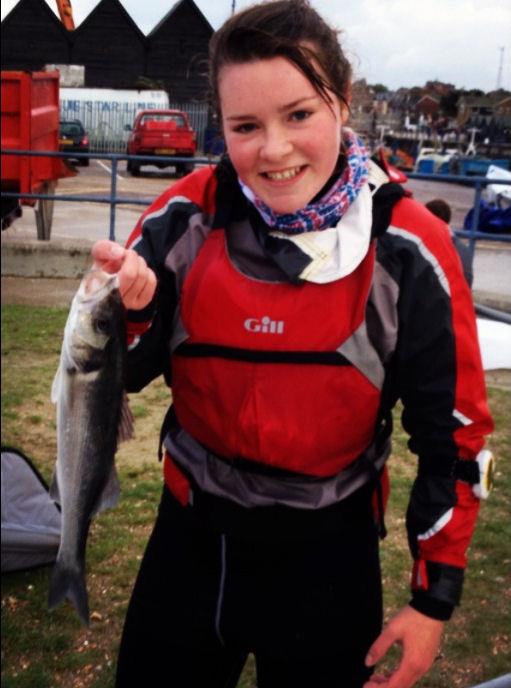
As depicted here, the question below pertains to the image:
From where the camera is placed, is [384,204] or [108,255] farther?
[384,204]

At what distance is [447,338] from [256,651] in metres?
0.72

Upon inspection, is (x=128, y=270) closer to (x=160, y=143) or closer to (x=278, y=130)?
(x=278, y=130)

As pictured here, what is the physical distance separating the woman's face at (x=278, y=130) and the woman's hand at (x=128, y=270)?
0.28 metres

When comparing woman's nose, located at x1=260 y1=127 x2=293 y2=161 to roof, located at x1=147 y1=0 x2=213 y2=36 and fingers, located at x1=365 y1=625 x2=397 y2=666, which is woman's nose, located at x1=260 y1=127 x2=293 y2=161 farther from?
fingers, located at x1=365 y1=625 x2=397 y2=666

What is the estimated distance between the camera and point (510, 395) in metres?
6.27

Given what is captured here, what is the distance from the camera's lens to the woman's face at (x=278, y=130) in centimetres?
154

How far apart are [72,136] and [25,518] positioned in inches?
60.9

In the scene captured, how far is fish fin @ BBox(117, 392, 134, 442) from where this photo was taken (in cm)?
156

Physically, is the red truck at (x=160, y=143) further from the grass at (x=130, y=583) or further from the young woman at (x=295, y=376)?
the grass at (x=130, y=583)

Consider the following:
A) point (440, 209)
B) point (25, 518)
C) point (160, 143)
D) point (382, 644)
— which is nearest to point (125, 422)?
point (382, 644)

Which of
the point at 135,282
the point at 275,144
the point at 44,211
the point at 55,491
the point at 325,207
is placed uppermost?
the point at 275,144

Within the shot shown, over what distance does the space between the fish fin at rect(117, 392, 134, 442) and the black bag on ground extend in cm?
225

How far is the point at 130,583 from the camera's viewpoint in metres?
3.68

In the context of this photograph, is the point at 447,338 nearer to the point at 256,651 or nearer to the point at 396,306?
the point at 396,306
